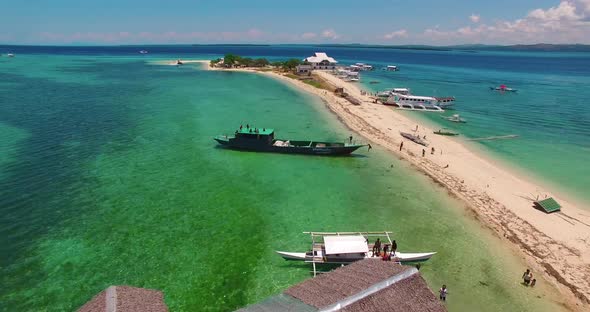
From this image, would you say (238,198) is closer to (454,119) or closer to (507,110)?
(454,119)

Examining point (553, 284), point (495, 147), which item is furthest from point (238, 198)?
point (495, 147)

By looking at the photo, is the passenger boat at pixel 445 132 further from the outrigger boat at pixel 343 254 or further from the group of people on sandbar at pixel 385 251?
the group of people on sandbar at pixel 385 251

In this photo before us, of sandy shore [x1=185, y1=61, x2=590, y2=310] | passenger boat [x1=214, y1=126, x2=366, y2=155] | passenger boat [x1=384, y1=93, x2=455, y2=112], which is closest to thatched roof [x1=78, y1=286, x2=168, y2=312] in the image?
sandy shore [x1=185, y1=61, x2=590, y2=310]

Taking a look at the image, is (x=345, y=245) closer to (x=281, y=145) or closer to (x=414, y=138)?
(x=281, y=145)

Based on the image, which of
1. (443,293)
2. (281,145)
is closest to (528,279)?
(443,293)

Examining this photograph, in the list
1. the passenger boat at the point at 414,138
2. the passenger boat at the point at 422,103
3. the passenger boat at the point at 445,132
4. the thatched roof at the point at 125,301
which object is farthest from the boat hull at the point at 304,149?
the passenger boat at the point at 422,103

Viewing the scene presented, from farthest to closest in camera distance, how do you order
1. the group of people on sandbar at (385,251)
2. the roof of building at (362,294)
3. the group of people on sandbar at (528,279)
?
the group of people on sandbar at (385,251) → the group of people on sandbar at (528,279) → the roof of building at (362,294)

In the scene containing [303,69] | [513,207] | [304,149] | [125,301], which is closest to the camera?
[125,301]
